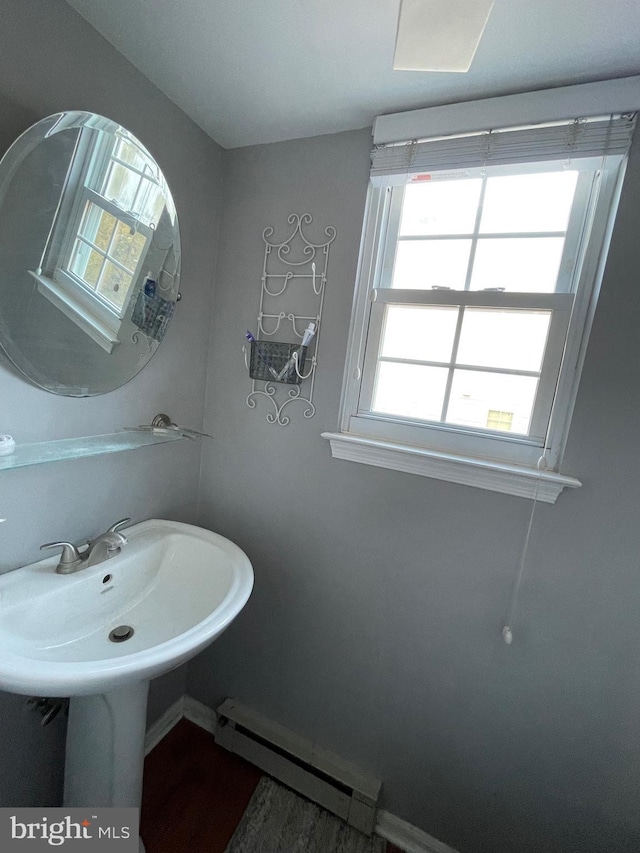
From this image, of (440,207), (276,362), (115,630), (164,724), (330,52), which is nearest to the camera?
(330,52)

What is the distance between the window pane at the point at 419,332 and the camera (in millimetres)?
1061

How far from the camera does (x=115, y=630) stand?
0.94m

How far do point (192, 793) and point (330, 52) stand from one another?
7.40 ft

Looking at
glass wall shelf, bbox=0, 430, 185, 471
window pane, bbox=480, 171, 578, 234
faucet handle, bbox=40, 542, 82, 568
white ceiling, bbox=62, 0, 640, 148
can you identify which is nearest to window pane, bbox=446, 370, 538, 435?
window pane, bbox=480, 171, 578, 234

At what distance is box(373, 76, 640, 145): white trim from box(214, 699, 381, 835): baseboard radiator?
79.2 inches

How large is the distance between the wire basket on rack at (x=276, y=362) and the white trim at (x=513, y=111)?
2.12ft

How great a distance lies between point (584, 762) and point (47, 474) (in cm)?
162

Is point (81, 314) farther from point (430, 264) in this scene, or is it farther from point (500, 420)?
point (500, 420)

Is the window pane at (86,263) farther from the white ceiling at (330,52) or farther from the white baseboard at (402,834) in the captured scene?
the white baseboard at (402,834)

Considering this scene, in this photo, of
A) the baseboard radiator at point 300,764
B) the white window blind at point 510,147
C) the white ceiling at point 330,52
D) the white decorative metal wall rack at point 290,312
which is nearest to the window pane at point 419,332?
the white decorative metal wall rack at point 290,312

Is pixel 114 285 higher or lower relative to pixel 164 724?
higher

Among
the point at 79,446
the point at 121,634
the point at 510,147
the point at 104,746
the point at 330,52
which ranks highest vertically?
the point at 330,52

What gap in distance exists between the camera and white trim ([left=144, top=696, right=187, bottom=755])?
1.34m

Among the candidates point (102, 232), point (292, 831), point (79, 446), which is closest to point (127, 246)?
point (102, 232)
